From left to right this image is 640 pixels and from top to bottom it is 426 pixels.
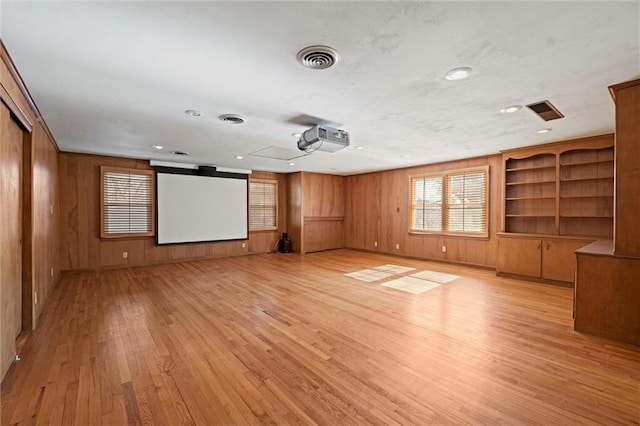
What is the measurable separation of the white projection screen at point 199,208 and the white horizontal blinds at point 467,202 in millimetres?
5358

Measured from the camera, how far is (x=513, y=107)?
3096mm

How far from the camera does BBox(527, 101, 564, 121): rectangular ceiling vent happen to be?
3038 millimetres

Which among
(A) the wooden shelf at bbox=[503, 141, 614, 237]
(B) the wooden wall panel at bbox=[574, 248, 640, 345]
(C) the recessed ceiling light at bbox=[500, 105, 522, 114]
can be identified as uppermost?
(C) the recessed ceiling light at bbox=[500, 105, 522, 114]

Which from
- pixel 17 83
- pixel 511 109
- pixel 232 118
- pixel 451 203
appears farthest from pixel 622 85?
pixel 17 83

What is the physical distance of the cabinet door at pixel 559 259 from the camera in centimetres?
457

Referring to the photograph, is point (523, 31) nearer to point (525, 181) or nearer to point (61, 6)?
point (61, 6)

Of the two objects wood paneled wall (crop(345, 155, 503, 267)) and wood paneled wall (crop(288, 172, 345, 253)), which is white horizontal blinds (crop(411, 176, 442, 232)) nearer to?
wood paneled wall (crop(345, 155, 503, 267))

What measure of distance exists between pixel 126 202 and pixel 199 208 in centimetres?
154

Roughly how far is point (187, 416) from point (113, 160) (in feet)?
20.2

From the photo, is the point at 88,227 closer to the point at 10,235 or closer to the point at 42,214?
the point at 42,214

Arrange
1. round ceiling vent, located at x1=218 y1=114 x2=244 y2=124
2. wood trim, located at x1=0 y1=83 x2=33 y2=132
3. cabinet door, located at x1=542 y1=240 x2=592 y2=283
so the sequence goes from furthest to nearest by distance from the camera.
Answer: cabinet door, located at x1=542 y1=240 x2=592 y2=283
round ceiling vent, located at x1=218 y1=114 x2=244 y2=124
wood trim, located at x1=0 y1=83 x2=33 y2=132

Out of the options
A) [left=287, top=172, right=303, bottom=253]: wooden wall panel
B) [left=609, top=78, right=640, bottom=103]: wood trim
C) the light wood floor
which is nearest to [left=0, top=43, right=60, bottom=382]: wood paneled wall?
the light wood floor

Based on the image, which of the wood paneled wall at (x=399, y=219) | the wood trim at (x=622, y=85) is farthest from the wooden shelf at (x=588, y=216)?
the wood trim at (x=622, y=85)

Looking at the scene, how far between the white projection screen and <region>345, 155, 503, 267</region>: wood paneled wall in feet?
11.2
